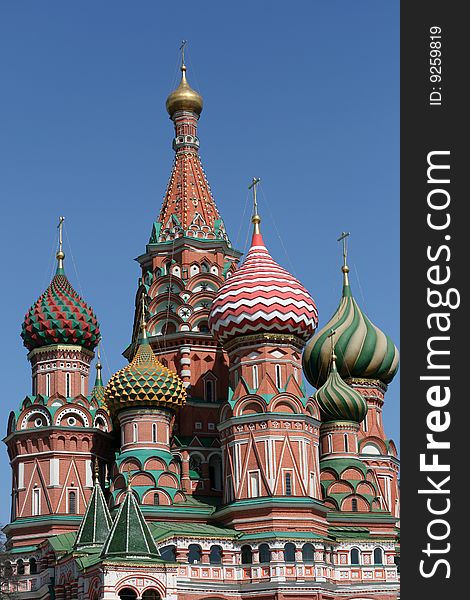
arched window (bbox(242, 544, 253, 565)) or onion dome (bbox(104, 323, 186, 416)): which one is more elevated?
onion dome (bbox(104, 323, 186, 416))

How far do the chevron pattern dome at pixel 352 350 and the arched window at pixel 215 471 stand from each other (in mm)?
5863

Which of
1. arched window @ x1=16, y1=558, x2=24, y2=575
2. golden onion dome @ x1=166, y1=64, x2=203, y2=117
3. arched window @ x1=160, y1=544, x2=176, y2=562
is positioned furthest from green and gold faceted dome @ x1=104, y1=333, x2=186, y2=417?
golden onion dome @ x1=166, y1=64, x2=203, y2=117

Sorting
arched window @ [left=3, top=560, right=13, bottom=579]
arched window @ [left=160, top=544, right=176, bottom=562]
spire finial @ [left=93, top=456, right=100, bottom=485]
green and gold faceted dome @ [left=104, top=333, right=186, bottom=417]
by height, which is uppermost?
green and gold faceted dome @ [left=104, top=333, right=186, bottom=417]

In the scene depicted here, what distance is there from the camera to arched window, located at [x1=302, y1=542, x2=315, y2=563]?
36.2 metres

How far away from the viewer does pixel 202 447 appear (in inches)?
1604

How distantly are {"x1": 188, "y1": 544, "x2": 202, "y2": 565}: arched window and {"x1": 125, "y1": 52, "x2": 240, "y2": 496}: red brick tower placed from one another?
409 centimetres

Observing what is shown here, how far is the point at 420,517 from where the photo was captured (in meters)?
15.5

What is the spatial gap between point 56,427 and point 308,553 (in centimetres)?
893

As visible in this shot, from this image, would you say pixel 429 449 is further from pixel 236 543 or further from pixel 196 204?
pixel 196 204

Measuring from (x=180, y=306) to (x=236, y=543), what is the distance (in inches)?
370

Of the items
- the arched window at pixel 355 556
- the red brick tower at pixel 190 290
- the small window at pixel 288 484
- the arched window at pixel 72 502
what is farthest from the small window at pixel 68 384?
the arched window at pixel 355 556

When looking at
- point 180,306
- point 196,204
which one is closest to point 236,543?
point 180,306

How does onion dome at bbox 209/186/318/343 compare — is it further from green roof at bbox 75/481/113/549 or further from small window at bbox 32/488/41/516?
small window at bbox 32/488/41/516

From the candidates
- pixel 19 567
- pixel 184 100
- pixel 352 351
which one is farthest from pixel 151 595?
pixel 184 100
